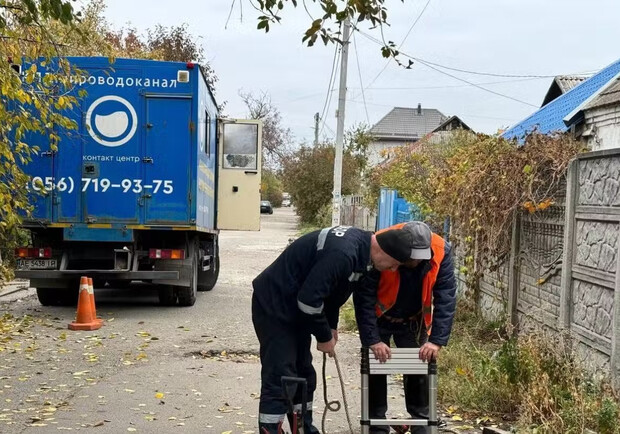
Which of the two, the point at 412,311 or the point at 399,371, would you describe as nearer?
the point at 399,371

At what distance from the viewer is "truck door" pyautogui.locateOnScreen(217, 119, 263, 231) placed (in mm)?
12906

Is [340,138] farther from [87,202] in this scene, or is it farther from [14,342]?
[14,342]

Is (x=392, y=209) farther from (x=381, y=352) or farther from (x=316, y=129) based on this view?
(x=316, y=129)

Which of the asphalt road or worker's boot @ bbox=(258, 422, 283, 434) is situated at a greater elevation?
worker's boot @ bbox=(258, 422, 283, 434)

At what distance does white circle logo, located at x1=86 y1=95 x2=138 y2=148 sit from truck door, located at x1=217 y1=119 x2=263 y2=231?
106 inches

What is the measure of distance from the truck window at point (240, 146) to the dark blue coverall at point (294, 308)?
8.38 metres

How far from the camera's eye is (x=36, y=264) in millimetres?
10594

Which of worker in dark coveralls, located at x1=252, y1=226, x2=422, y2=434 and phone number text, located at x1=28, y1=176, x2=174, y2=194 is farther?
phone number text, located at x1=28, y1=176, x2=174, y2=194

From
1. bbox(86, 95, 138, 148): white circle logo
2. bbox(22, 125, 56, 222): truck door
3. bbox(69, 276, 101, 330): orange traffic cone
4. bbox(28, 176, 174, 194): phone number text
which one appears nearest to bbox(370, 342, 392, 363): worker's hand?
bbox(69, 276, 101, 330): orange traffic cone

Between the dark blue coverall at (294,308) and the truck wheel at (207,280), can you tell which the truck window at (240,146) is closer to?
the truck wheel at (207,280)

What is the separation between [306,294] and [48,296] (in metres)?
8.39

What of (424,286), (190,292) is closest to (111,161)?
(190,292)

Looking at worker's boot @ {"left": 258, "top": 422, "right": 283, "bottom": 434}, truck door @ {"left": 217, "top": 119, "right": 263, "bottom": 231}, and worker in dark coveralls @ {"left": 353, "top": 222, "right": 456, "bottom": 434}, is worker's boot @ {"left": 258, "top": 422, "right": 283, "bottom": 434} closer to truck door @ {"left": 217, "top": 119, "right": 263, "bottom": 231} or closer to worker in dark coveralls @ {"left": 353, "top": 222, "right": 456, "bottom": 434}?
worker in dark coveralls @ {"left": 353, "top": 222, "right": 456, "bottom": 434}

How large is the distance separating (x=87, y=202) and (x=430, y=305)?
692 cm
